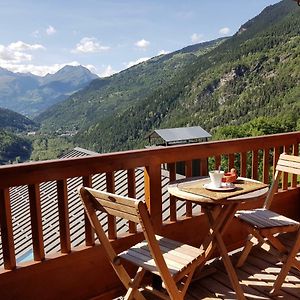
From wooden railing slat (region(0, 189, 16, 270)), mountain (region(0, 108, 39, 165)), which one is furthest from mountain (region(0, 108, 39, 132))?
wooden railing slat (region(0, 189, 16, 270))

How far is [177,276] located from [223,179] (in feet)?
2.93

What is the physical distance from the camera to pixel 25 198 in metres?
11.3

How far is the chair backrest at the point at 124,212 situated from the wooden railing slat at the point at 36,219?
459 mm

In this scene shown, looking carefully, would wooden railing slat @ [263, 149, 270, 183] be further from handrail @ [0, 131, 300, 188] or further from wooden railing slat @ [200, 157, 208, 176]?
wooden railing slat @ [200, 157, 208, 176]

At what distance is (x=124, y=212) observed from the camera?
1.94 m

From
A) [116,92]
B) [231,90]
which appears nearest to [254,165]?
[231,90]

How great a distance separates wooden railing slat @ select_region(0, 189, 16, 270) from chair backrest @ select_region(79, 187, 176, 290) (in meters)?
0.54

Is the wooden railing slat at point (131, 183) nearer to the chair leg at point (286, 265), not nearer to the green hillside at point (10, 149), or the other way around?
the chair leg at point (286, 265)

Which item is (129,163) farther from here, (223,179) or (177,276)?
(177,276)

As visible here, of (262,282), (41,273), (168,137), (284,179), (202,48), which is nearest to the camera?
(41,273)

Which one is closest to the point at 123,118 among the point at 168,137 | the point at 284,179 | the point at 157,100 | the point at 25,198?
the point at 157,100

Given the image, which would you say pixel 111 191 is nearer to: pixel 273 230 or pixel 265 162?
pixel 273 230

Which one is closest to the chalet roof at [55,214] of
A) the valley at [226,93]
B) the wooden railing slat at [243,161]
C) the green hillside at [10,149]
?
the wooden railing slat at [243,161]

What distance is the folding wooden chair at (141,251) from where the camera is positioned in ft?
6.24
